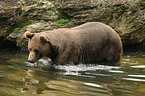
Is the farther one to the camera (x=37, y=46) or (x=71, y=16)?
(x=71, y=16)

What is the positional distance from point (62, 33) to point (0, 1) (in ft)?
18.3

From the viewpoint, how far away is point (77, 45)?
6852 millimetres

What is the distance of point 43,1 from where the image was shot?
35.1 feet

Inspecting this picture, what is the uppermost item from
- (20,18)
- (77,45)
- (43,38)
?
(20,18)

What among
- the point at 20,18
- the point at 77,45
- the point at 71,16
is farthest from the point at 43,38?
the point at 20,18

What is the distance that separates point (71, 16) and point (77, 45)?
3.78m

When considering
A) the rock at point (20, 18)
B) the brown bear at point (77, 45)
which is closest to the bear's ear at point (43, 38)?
the brown bear at point (77, 45)

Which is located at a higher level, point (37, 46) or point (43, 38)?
point (43, 38)

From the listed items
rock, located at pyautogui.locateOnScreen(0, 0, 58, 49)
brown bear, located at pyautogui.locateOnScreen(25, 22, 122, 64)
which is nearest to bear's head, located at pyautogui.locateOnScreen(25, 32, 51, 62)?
brown bear, located at pyautogui.locateOnScreen(25, 22, 122, 64)

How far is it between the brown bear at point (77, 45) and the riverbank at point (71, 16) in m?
2.74

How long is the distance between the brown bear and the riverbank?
108 inches

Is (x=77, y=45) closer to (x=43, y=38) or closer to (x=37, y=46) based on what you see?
(x=43, y=38)

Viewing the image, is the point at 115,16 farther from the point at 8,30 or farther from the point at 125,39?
the point at 8,30

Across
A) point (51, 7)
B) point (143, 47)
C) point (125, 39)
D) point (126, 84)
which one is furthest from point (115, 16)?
point (126, 84)
